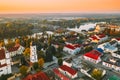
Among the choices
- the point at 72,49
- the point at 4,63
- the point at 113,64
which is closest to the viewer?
the point at 4,63

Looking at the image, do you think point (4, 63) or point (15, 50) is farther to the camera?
point (15, 50)

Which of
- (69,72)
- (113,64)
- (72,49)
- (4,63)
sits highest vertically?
(4,63)

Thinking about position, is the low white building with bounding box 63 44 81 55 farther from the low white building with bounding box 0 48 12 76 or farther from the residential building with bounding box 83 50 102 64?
the low white building with bounding box 0 48 12 76

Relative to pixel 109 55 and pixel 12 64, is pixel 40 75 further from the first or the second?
pixel 109 55

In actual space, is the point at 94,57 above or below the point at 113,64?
above

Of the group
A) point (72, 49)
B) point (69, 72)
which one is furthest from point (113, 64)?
point (72, 49)

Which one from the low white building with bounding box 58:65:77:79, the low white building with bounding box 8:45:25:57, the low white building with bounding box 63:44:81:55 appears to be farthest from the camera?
the low white building with bounding box 63:44:81:55

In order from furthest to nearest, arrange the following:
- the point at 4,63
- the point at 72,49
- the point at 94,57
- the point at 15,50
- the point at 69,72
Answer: the point at 72,49 < the point at 15,50 < the point at 94,57 < the point at 4,63 < the point at 69,72

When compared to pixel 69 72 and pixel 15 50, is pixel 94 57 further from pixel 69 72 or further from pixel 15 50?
pixel 15 50

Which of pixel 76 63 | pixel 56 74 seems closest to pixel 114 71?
pixel 76 63

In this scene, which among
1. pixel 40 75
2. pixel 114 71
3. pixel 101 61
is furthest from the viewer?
pixel 101 61

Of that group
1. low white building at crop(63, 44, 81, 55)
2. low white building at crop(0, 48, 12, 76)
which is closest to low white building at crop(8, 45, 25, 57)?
low white building at crop(0, 48, 12, 76)
